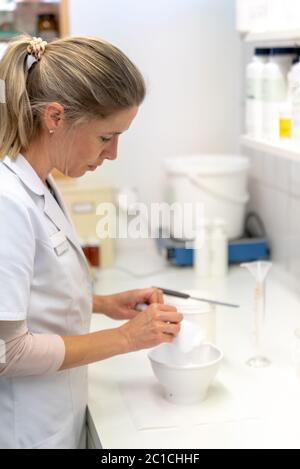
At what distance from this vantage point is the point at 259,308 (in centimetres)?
164

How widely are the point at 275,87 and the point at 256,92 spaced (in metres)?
0.08

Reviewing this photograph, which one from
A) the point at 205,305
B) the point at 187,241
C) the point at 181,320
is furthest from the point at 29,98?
the point at 187,241

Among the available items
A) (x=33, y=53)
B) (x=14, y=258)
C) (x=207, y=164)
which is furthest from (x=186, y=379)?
(x=207, y=164)

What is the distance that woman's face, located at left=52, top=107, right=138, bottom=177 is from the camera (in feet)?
4.24

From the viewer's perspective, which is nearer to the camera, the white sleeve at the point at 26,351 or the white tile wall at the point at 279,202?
the white sleeve at the point at 26,351

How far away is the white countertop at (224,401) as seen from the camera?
50.4 inches

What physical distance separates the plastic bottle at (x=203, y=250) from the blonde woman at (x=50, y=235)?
0.85 metres

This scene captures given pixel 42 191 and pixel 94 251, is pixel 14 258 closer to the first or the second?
pixel 42 191

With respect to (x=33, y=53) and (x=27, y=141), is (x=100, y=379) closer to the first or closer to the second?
(x=27, y=141)

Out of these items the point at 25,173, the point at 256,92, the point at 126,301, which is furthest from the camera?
the point at 256,92

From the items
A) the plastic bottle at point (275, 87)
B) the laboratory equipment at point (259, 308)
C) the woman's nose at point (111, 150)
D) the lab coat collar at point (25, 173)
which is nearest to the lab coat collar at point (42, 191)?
the lab coat collar at point (25, 173)

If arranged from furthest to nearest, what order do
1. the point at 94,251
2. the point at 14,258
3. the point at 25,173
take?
the point at 94,251
the point at 25,173
the point at 14,258

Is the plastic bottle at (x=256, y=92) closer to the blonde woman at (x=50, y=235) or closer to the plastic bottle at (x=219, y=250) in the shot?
the plastic bottle at (x=219, y=250)

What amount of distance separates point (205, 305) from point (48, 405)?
17.9 inches
